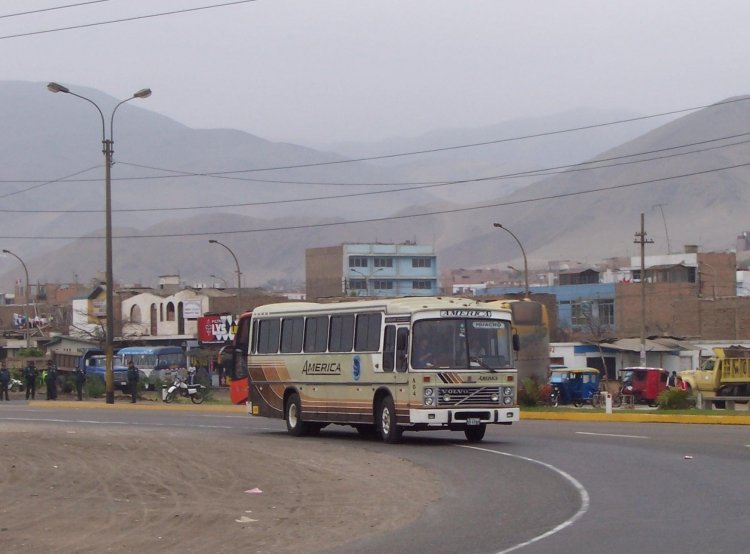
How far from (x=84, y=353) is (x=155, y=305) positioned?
32.3 metres

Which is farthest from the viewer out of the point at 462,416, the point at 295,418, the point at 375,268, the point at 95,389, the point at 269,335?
the point at 375,268

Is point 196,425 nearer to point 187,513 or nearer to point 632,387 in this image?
point 187,513

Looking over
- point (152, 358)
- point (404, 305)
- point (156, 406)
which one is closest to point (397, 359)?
point (404, 305)

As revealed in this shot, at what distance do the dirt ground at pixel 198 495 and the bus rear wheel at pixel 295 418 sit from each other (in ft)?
8.34

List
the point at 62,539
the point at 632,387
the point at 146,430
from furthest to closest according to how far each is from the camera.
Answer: the point at 632,387 → the point at 146,430 → the point at 62,539

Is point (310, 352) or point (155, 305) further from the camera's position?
point (155, 305)

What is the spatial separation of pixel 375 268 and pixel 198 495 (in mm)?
145792

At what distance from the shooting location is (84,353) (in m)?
75.3

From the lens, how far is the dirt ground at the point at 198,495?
1312cm

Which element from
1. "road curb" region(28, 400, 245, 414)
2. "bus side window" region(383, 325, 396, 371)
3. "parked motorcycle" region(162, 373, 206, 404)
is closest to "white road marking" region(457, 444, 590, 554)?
"bus side window" region(383, 325, 396, 371)

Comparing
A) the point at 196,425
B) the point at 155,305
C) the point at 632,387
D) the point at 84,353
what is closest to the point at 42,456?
the point at 196,425

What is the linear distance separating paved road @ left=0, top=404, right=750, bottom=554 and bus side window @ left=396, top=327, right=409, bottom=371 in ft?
5.23

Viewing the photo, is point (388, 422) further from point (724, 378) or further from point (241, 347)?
point (724, 378)

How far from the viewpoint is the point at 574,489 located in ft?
55.1
